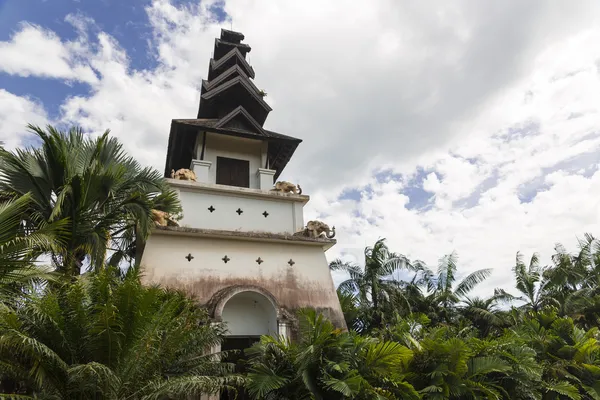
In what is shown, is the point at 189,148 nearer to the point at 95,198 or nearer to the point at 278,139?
the point at 278,139

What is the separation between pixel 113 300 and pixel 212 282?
4.60 metres

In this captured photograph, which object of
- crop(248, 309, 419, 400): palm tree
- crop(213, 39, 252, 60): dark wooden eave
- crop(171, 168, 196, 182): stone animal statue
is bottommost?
crop(248, 309, 419, 400): palm tree

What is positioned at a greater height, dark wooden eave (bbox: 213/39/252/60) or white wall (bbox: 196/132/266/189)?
dark wooden eave (bbox: 213/39/252/60)

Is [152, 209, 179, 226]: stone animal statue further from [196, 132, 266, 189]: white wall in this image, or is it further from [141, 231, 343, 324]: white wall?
[196, 132, 266, 189]: white wall

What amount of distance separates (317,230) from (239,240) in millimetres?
2667

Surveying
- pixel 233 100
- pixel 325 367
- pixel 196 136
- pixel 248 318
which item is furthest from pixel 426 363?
pixel 233 100

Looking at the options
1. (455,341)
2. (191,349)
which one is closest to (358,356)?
(455,341)

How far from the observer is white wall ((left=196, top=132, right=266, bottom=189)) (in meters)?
15.4

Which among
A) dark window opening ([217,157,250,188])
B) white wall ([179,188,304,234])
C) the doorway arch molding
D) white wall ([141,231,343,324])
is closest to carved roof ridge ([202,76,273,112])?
dark window opening ([217,157,250,188])

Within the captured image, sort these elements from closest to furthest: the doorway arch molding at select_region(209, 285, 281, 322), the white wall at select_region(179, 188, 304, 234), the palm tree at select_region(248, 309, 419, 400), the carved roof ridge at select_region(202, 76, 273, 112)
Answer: the palm tree at select_region(248, 309, 419, 400) < the doorway arch molding at select_region(209, 285, 281, 322) < the white wall at select_region(179, 188, 304, 234) < the carved roof ridge at select_region(202, 76, 273, 112)

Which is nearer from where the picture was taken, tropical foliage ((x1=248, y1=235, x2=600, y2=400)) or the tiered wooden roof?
tropical foliage ((x1=248, y1=235, x2=600, y2=400))

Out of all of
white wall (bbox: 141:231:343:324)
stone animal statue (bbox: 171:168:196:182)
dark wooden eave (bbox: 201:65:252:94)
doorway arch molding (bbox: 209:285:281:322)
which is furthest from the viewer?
dark wooden eave (bbox: 201:65:252:94)

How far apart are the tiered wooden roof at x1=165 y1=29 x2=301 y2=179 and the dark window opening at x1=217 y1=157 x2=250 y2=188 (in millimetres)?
1085

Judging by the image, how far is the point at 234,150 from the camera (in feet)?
52.7
